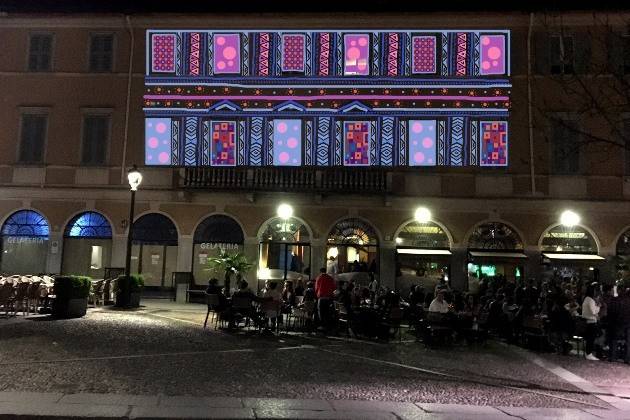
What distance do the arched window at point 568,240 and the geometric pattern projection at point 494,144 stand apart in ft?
10.8

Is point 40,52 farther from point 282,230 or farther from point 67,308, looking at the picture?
point 67,308

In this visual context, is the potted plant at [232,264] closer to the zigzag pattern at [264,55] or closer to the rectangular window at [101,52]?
the zigzag pattern at [264,55]

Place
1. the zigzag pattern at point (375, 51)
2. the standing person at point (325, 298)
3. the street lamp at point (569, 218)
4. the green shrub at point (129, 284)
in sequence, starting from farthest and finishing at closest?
the zigzag pattern at point (375, 51), the street lamp at point (569, 218), the green shrub at point (129, 284), the standing person at point (325, 298)

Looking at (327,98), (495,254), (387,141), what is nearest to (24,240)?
(327,98)

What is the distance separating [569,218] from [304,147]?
34.5 ft

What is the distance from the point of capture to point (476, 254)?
22328 millimetres

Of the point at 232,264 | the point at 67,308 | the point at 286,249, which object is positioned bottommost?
the point at 67,308

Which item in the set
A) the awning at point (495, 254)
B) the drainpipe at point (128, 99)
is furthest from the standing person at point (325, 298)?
the drainpipe at point (128, 99)

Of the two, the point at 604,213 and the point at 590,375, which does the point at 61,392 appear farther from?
the point at 604,213

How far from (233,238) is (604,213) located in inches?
563

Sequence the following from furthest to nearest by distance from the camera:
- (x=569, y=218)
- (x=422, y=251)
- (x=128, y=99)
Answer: (x=128, y=99) < (x=422, y=251) < (x=569, y=218)

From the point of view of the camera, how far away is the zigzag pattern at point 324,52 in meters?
24.0

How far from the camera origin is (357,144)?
23.5 metres

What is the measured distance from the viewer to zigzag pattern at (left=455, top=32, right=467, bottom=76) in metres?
23.5
